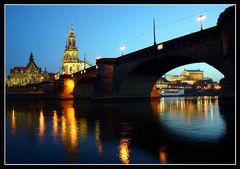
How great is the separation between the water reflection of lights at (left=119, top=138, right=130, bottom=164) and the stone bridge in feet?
42.5

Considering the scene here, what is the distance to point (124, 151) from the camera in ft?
40.4

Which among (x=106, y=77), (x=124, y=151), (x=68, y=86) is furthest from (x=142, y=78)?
(x=68, y=86)

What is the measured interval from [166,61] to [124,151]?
35.3 meters

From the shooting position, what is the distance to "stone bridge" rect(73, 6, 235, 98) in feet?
84.7

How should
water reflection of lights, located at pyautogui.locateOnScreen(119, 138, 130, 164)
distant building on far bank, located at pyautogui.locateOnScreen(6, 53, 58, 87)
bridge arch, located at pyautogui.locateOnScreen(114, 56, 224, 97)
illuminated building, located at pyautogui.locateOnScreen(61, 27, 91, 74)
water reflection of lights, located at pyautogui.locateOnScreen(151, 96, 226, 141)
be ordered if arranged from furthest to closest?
illuminated building, located at pyautogui.locateOnScreen(61, 27, 91, 74) < distant building on far bank, located at pyautogui.locateOnScreen(6, 53, 58, 87) < bridge arch, located at pyautogui.locateOnScreen(114, 56, 224, 97) < water reflection of lights, located at pyautogui.locateOnScreen(151, 96, 226, 141) < water reflection of lights, located at pyautogui.locateOnScreen(119, 138, 130, 164)

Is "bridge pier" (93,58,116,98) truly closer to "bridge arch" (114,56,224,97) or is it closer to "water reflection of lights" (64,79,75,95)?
"bridge arch" (114,56,224,97)

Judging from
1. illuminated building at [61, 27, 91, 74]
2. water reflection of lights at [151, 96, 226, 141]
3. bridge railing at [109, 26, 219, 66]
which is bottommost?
water reflection of lights at [151, 96, 226, 141]

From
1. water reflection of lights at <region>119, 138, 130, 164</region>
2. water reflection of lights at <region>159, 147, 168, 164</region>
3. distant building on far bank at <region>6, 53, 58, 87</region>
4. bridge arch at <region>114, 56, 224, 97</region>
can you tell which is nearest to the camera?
water reflection of lights at <region>159, 147, 168, 164</region>

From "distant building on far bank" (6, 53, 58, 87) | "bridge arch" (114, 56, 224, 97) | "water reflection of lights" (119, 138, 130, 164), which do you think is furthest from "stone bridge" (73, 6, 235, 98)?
"distant building on far bank" (6, 53, 58, 87)

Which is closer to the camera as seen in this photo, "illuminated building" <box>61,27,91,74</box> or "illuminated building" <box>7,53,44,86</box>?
"illuminated building" <box>7,53,44,86</box>

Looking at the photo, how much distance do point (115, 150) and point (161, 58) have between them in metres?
31.6

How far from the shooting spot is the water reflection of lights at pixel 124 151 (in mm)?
10855
